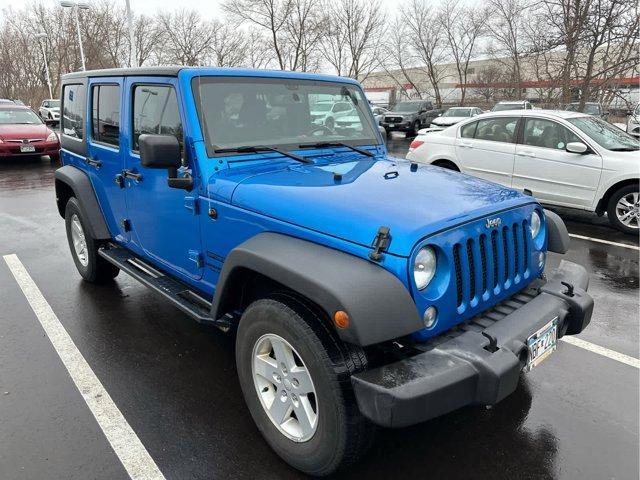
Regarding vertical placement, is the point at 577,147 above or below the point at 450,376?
above

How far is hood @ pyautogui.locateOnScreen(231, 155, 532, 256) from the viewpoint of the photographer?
7.32 feet

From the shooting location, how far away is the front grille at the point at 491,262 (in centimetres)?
232

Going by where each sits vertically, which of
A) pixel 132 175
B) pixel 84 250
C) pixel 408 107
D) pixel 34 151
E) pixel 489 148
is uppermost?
pixel 408 107

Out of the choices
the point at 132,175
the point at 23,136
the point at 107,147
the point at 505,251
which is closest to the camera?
the point at 505,251

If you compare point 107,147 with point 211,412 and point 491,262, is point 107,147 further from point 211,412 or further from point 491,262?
point 491,262

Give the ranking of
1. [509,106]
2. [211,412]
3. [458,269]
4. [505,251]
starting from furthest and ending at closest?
[509,106], [211,412], [505,251], [458,269]

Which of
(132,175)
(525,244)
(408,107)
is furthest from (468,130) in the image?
(408,107)

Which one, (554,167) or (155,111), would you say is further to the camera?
(554,167)

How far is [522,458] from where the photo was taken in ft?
8.65

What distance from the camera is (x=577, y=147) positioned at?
22.6ft

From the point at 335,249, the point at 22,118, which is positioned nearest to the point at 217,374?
the point at 335,249

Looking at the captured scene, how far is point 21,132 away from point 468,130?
12.1 meters

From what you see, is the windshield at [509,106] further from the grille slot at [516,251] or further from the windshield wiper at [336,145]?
the grille slot at [516,251]

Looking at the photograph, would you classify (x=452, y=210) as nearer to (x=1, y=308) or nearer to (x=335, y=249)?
(x=335, y=249)
